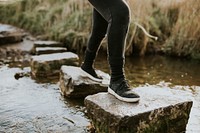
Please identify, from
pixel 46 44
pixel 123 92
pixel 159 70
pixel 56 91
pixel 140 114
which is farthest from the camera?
pixel 46 44

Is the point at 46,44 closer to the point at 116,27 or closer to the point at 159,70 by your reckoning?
the point at 159,70

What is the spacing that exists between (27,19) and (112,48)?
4.65 meters

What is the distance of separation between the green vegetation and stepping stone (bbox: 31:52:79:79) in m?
1.42

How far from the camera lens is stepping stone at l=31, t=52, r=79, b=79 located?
378 cm

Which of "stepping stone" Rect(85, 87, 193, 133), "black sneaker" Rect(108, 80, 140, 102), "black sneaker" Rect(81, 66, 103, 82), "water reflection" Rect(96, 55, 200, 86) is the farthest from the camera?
"water reflection" Rect(96, 55, 200, 86)

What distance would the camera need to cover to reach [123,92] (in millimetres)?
2236

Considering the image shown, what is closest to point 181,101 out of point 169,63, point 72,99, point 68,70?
point 72,99

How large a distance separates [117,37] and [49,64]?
1778 mm

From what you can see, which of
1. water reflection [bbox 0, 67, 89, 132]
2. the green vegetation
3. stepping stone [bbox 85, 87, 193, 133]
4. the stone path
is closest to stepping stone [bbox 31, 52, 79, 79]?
the stone path

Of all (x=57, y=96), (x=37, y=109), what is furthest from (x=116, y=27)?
(x=57, y=96)

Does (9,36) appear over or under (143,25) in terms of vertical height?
under

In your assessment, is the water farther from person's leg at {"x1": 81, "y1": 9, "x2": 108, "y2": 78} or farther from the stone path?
person's leg at {"x1": 81, "y1": 9, "x2": 108, "y2": 78}

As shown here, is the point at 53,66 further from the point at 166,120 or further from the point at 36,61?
the point at 166,120

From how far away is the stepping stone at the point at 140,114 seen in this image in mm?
2076
